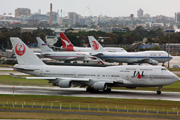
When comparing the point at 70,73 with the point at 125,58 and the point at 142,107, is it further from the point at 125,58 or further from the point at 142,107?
the point at 125,58

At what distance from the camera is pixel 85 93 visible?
6003 cm

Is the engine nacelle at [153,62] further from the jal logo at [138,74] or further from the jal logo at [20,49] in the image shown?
the jal logo at [138,74]

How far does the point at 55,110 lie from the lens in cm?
4497

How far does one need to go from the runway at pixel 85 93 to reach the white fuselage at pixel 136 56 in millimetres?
60769

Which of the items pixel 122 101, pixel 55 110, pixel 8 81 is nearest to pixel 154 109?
pixel 122 101

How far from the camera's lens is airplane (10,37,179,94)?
5762cm

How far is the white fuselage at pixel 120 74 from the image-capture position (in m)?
57.3

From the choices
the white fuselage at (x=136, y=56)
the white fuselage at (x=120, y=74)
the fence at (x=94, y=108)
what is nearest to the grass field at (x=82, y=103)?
the fence at (x=94, y=108)

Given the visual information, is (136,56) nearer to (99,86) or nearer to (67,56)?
(67,56)

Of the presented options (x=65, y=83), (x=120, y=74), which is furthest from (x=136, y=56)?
(x=65, y=83)

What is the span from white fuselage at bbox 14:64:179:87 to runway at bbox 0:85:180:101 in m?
1.60

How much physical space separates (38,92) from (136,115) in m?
21.2

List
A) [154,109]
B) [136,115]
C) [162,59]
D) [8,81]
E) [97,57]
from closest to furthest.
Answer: [136,115] < [154,109] < [8,81] < [162,59] < [97,57]

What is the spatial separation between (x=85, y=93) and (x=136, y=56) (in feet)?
215
